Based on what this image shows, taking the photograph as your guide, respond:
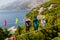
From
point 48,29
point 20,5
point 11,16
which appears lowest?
point 48,29

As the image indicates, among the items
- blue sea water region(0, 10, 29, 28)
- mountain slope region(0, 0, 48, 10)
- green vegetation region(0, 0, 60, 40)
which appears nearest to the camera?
green vegetation region(0, 0, 60, 40)

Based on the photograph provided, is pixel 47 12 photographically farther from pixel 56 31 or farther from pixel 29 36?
pixel 29 36

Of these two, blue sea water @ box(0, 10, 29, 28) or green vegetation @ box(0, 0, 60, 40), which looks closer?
green vegetation @ box(0, 0, 60, 40)

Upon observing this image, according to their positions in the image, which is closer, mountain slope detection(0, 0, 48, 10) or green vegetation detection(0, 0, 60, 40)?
green vegetation detection(0, 0, 60, 40)

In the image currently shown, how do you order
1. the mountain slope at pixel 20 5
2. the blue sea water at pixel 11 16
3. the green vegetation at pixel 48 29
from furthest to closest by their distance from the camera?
the mountain slope at pixel 20 5 → the blue sea water at pixel 11 16 → the green vegetation at pixel 48 29

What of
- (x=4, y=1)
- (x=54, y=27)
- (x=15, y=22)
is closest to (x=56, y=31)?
(x=54, y=27)

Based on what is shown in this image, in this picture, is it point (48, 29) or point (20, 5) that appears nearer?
point (48, 29)

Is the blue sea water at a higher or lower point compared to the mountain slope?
lower

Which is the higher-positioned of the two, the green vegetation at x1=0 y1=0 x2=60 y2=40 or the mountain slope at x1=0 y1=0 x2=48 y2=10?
the mountain slope at x1=0 y1=0 x2=48 y2=10

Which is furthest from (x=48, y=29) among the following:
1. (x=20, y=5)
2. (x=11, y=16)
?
(x=20, y=5)

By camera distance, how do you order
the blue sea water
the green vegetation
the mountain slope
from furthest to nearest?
1. the mountain slope
2. the blue sea water
3. the green vegetation

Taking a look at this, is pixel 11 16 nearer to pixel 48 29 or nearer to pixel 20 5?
pixel 20 5

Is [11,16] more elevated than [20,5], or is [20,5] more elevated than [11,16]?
[20,5]

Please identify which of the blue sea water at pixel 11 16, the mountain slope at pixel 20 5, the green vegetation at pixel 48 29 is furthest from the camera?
the mountain slope at pixel 20 5
